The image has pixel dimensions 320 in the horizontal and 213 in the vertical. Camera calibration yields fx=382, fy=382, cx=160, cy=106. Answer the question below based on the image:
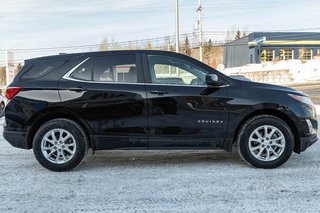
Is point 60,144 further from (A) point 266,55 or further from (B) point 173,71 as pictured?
(A) point 266,55

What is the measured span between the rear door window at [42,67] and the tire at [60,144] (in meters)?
0.76

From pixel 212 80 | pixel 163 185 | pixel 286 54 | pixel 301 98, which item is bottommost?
pixel 163 185

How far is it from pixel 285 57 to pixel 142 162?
56067 millimetres

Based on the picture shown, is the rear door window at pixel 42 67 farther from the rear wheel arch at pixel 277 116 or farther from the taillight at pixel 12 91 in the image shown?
the rear wheel arch at pixel 277 116

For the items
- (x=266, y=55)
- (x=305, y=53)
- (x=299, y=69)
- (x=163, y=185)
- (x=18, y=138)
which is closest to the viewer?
(x=163, y=185)

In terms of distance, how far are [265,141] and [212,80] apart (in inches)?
46.2

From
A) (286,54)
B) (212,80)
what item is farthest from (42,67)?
(286,54)

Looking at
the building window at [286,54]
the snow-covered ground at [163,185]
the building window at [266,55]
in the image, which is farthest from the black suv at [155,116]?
the building window at [286,54]

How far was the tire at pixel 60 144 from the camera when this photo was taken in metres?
5.50

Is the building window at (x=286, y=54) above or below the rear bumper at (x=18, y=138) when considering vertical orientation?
above

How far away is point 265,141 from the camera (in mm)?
5523

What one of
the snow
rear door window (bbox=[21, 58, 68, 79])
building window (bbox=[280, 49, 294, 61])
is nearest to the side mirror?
rear door window (bbox=[21, 58, 68, 79])

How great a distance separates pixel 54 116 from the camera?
5.65 meters

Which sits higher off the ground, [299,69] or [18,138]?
[299,69]
